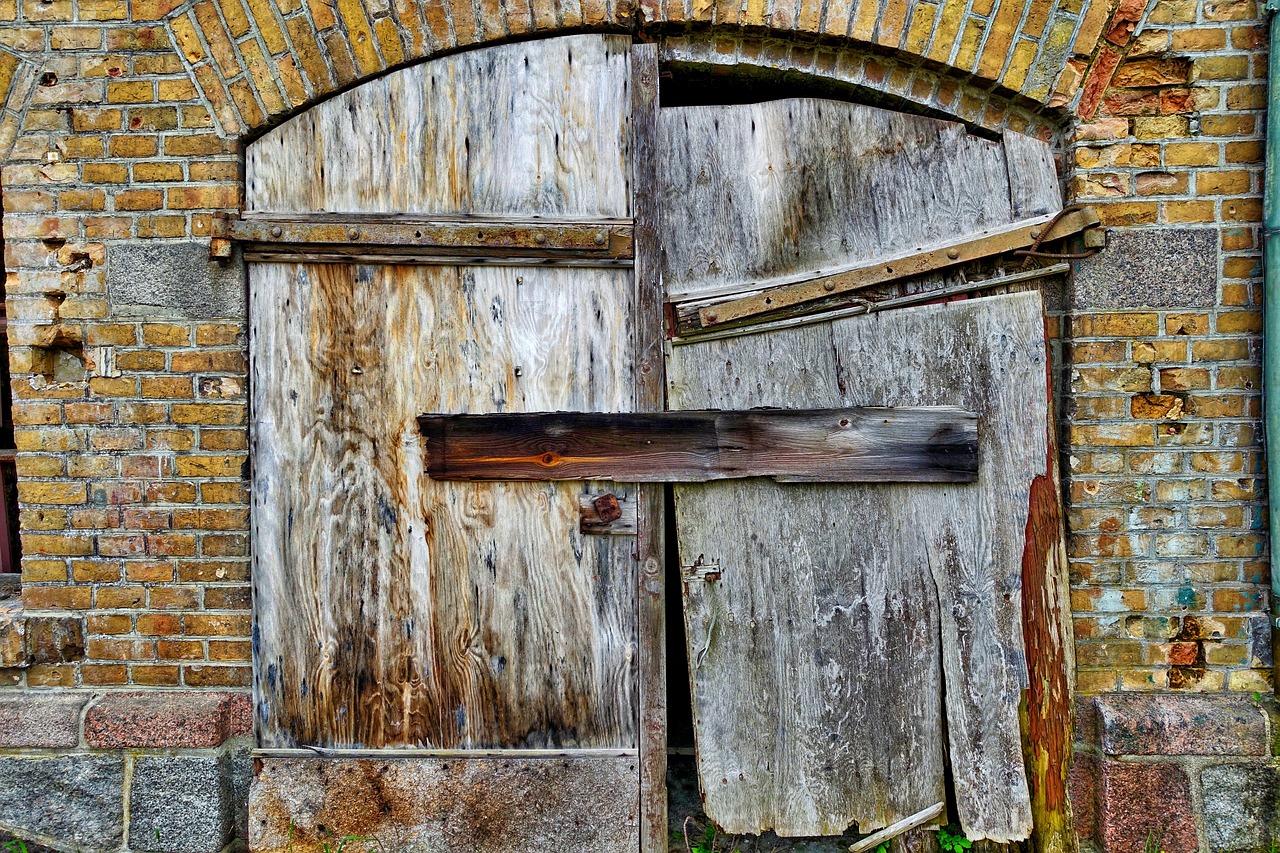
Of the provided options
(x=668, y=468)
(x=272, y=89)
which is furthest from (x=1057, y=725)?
(x=272, y=89)

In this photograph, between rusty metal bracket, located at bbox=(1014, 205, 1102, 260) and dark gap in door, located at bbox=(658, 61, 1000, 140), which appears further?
dark gap in door, located at bbox=(658, 61, 1000, 140)

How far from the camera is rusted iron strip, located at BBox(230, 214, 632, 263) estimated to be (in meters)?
2.32

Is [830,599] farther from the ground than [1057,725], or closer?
farther from the ground

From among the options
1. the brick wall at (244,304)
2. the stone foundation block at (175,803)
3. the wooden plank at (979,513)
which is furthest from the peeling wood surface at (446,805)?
the wooden plank at (979,513)

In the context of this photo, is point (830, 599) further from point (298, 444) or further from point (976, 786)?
point (298, 444)

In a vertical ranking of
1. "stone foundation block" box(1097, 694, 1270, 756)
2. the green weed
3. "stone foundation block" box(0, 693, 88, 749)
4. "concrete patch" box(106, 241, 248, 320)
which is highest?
"concrete patch" box(106, 241, 248, 320)

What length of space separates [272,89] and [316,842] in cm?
234

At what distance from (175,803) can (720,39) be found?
2888 mm

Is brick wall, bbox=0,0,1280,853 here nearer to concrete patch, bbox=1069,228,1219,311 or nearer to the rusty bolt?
concrete patch, bbox=1069,228,1219,311

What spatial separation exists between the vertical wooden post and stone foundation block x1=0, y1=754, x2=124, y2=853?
64.2 inches

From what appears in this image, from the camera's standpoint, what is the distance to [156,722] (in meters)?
2.31

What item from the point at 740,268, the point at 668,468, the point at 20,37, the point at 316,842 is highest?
the point at 20,37

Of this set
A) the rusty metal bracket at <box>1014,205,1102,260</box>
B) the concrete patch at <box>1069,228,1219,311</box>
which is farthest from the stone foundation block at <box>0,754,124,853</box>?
the concrete patch at <box>1069,228,1219,311</box>

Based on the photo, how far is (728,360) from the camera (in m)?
2.39
